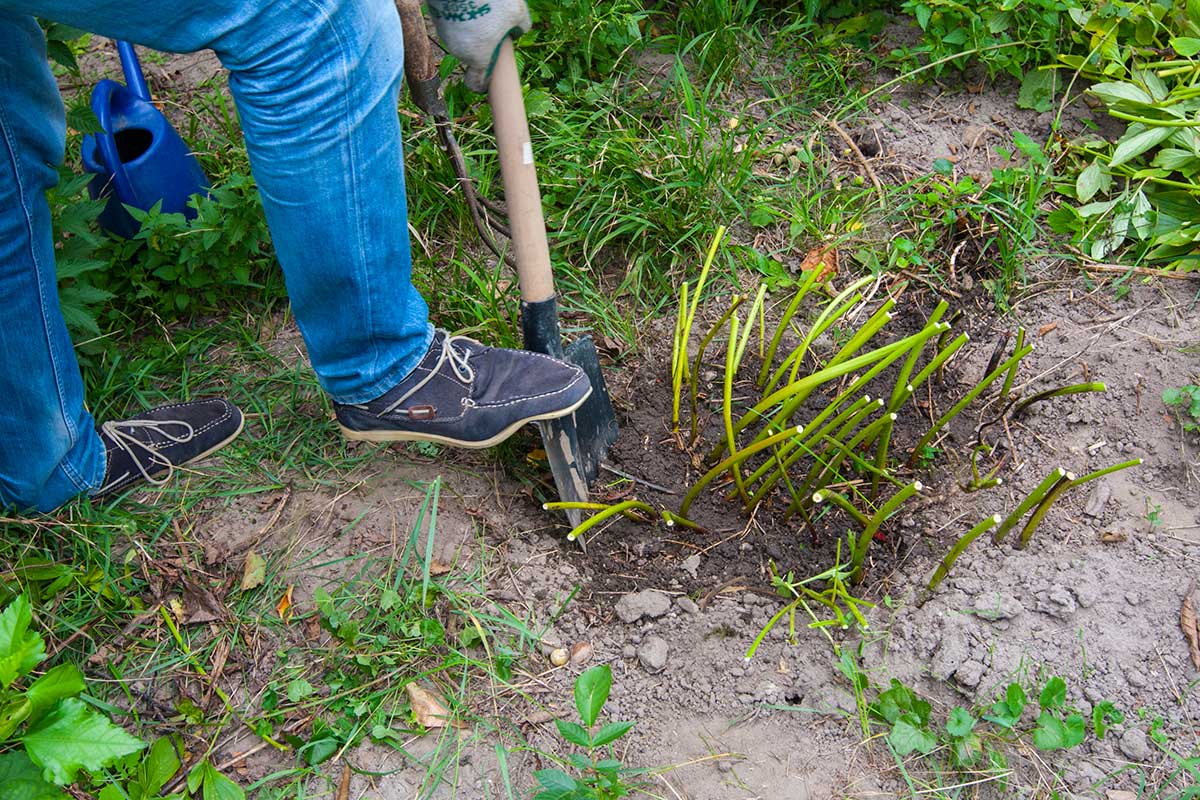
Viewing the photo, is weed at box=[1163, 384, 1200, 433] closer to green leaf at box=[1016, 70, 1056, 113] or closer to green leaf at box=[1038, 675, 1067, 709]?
green leaf at box=[1038, 675, 1067, 709]

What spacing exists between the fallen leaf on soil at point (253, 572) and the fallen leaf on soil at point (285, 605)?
6cm

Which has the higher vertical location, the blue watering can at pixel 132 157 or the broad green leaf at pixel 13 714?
the blue watering can at pixel 132 157

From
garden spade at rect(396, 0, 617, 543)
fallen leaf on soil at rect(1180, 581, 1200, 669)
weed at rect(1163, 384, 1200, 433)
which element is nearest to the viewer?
fallen leaf on soil at rect(1180, 581, 1200, 669)

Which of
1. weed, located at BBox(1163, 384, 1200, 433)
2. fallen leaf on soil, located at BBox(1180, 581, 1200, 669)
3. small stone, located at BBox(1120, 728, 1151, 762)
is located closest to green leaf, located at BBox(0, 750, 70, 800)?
small stone, located at BBox(1120, 728, 1151, 762)

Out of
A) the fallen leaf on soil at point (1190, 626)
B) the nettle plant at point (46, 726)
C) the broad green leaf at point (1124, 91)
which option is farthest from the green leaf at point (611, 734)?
the broad green leaf at point (1124, 91)

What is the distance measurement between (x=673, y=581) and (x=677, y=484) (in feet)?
0.86

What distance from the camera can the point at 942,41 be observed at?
2.81 meters

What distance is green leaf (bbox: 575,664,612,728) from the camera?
156 centimetres

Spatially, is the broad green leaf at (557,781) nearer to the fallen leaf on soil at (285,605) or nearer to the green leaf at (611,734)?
the green leaf at (611,734)

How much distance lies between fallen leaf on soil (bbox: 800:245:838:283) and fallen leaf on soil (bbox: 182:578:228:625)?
5.46 ft

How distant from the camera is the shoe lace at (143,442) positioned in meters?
2.12

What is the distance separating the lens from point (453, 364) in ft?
6.28

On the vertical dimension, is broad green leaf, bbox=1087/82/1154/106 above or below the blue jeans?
below

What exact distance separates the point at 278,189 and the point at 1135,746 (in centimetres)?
173
